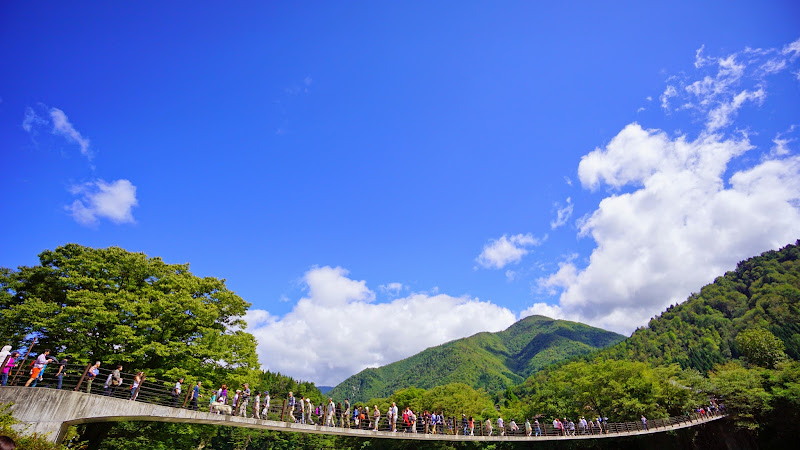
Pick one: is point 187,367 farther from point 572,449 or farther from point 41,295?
point 572,449

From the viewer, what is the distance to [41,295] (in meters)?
19.2

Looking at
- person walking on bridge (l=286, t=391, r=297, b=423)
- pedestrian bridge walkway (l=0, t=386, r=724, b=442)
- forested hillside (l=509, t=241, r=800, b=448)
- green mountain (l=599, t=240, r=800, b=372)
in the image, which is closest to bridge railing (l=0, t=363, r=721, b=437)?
person walking on bridge (l=286, t=391, r=297, b=423)

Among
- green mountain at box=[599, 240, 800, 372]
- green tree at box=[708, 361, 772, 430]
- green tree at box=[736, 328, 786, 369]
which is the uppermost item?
green mountain at box=[599, 240, 800, 372]

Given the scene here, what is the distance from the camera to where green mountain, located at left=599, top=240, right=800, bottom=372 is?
85.4 m

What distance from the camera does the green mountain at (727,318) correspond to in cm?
8544

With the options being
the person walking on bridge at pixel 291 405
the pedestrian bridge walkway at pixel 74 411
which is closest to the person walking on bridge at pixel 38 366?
the pedestrian bridge walkway at pixel 74 411

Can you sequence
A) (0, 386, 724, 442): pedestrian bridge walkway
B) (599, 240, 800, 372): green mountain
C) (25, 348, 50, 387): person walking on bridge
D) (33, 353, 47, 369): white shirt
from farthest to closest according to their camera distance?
(599, 240, 800, 372): green mountain
(33, 353, 47, 369): white shirt
(25, 348, 50, 387): person walking on bridge
(0, 386, 724, 442): pedestrian bridge walkway

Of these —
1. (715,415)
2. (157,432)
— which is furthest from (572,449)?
(157,432)

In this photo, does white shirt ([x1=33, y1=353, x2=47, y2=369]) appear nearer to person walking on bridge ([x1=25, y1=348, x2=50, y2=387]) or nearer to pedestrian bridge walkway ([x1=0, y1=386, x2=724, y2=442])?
person walking on bridge ([x1=25, y1=348, x2=50, y2=387])

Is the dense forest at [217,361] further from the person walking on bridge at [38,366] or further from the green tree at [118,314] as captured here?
the person walking on bridge at [38,366]

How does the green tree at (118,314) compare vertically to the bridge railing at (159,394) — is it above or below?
above

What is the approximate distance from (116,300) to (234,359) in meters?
7.03

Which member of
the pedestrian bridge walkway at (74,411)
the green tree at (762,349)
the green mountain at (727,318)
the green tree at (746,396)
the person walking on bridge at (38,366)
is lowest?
the pedestrian bridge walkway at (74,411)

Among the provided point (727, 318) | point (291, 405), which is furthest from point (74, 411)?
point (727, 318)
